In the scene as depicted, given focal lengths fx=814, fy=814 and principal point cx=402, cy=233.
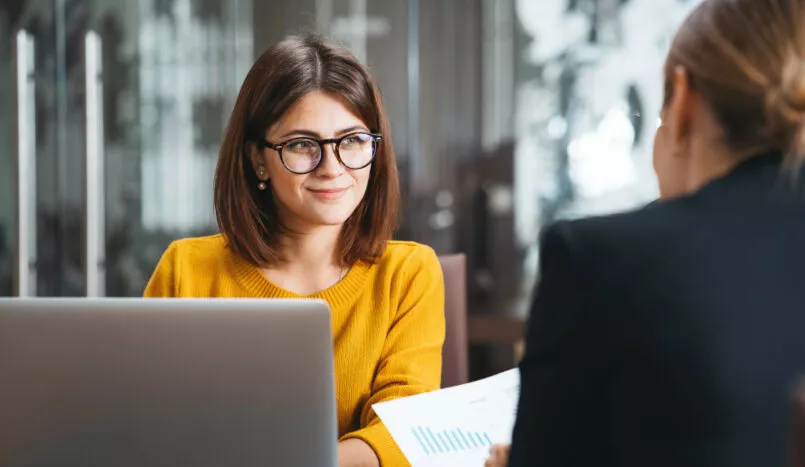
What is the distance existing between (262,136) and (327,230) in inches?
8.2

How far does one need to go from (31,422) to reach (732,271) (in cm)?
68

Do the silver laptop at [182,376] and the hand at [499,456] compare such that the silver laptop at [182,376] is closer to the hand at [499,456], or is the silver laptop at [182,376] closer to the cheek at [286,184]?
the hand at [499,456]

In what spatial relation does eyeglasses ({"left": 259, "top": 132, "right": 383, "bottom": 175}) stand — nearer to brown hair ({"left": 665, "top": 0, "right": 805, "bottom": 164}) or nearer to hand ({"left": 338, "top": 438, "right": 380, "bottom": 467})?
hand ({"left": 338, "top": 438, "right": 380, "bottom": 467})

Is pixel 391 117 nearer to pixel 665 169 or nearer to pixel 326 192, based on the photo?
pixel 326 192

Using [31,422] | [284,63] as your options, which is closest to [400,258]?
[284,63]

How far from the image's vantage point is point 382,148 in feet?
4.83

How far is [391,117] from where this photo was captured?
115 inches

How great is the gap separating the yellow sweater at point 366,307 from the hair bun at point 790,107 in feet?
2.52

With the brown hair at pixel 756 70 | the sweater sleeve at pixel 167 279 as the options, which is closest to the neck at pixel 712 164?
the brown hair at pixel 756 70

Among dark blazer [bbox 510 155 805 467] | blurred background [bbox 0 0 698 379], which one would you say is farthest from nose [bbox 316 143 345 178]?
blurred background [bbox 0 0 698 379]

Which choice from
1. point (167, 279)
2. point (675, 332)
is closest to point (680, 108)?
point (675, 332)

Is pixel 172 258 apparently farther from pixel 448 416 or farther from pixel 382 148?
pixel 448 416

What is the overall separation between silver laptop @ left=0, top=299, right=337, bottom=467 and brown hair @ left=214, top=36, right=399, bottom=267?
2.14ft

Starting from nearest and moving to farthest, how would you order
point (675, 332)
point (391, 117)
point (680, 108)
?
1. point (675, 332)
2. point (680, 108)
3. point (391, 117)
